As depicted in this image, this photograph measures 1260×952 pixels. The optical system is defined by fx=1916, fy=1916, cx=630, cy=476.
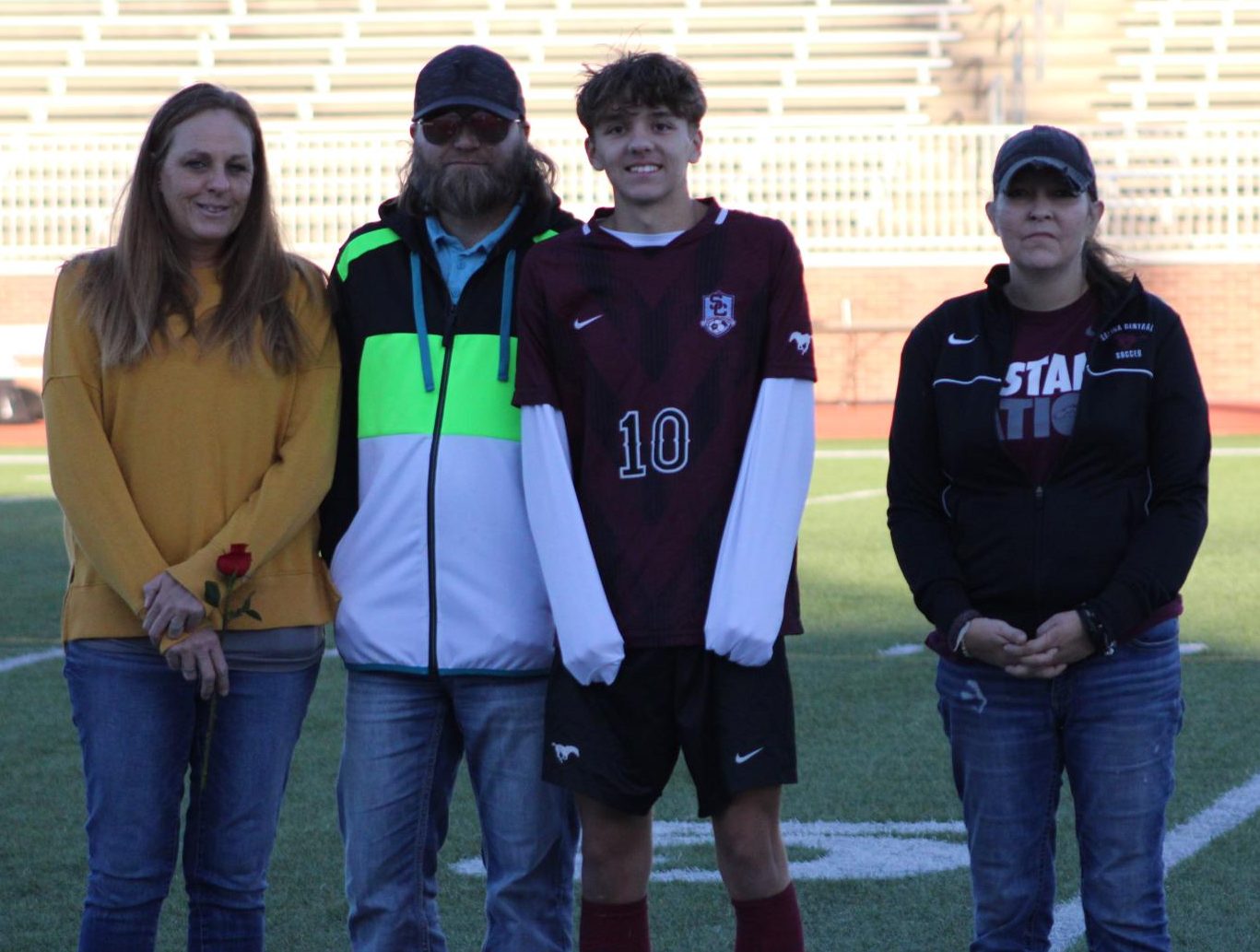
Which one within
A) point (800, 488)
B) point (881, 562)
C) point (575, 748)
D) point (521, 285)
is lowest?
point (881, 562)

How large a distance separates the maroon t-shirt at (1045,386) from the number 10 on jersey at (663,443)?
51 cm

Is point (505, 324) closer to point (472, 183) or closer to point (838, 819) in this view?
point (472, 183)

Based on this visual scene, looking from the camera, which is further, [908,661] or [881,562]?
[881,562]

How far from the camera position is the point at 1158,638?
2.90m

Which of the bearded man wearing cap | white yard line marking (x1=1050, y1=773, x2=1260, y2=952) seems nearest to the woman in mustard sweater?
the bearded man wearing cap

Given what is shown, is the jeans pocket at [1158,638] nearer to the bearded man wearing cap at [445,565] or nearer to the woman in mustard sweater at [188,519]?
the bearded man wearing cap at [445,565]

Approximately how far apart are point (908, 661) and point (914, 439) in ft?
13.5

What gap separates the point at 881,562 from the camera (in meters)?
9.69

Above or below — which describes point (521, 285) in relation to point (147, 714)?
above

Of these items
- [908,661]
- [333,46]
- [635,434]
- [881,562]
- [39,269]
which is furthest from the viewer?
[333,46]

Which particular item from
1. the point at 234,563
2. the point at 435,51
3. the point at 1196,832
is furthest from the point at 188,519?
the point at 435,51

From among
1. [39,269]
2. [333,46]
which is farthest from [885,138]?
[39,269]

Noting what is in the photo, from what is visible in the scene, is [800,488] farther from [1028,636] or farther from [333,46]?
[333,46]

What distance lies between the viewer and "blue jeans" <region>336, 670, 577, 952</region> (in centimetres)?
292
